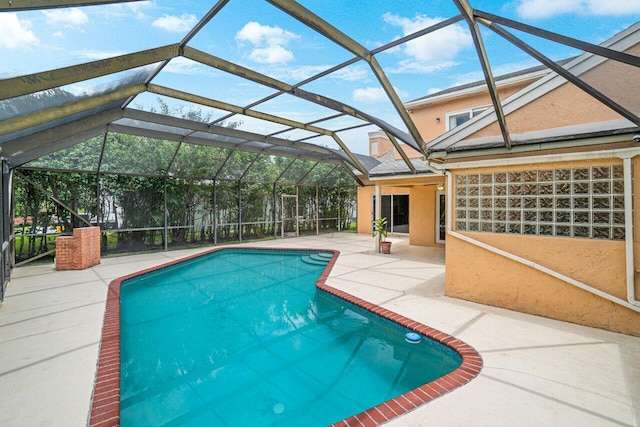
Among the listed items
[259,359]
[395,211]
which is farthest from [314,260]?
[395,211]

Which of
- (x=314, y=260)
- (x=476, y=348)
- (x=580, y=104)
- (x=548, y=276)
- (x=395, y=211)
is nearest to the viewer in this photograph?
(x=476, y=348)

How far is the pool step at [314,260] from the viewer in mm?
9708

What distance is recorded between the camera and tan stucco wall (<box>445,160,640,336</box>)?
4.02m

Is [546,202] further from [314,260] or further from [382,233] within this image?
[314,260]

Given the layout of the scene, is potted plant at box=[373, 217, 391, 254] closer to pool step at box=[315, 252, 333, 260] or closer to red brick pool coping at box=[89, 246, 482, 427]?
pool step at box=[315, 252, 333, 260]

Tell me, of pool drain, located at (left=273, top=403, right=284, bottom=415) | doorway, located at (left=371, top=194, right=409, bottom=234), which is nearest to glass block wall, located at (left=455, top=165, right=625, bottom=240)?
pool drain, located at (left=273, top=403, right=284, bottom=415)

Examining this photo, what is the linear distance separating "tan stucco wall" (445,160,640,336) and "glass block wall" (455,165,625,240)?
14 centimetres

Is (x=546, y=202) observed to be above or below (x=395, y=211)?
above

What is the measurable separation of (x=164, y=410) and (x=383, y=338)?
9.16 ft

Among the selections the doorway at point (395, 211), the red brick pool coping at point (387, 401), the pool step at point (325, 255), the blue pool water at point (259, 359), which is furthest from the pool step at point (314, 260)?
the doorway at point (395, 211)

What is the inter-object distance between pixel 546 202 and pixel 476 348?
2.79m

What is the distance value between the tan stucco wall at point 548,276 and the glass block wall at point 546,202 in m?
0.14

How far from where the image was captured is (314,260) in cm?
1006

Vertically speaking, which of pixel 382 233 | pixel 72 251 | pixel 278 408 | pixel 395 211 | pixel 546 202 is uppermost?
pixel 546 202
